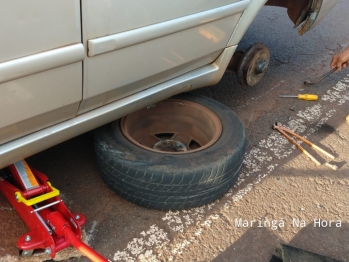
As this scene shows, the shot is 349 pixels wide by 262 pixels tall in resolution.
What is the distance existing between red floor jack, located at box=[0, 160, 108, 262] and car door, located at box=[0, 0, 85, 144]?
12.9 inches

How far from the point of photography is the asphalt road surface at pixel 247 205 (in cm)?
208

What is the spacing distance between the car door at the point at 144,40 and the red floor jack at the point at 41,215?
44 centimetres

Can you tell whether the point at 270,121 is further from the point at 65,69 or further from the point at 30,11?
the point at 30,11

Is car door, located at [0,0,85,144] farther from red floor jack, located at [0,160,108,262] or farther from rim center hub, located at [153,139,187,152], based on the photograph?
rim center hub, located at [153,139,187,152]

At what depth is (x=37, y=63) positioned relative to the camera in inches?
61.9

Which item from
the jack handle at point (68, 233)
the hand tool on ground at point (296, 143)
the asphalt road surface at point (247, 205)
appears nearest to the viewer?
the jack handle at point (68, 233)

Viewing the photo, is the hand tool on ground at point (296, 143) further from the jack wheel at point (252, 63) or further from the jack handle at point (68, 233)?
the jack handle at point (68, 233)

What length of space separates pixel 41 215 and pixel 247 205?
1194 mm

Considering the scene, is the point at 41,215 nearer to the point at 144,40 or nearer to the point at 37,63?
the point at 37,63

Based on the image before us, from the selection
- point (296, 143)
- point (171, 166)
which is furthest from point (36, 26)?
point (296, 143)

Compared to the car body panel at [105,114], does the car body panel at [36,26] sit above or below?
above

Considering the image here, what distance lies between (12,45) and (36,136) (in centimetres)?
49

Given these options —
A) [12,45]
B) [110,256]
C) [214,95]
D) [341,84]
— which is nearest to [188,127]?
[214,95]

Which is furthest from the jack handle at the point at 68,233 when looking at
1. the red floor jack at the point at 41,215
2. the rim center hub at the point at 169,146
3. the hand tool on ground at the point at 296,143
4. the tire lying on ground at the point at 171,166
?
the hand tool on ground at the point at 296,143
